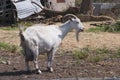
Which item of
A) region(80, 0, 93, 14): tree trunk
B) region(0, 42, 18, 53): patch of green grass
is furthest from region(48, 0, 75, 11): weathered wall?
region(0, 42, 18, 53): patch of green grass

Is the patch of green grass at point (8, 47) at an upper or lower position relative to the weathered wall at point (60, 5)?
upper

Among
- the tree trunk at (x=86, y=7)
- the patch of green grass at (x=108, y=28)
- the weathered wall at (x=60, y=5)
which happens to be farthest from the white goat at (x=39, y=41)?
the weathered wall at (x=60, y=5)

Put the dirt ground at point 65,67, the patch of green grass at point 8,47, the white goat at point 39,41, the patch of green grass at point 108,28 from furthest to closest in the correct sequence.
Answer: the patch of green grass at point 108,28 → the patch of green grass at point 8,47 → the dirt ground at point 65,67 → the white goat at point 39,41

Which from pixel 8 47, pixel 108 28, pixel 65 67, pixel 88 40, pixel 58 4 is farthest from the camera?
pixel 58 4

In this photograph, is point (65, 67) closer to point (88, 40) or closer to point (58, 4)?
point (88, 40)

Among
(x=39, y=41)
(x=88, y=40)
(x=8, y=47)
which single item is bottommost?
(x=88, y=40)

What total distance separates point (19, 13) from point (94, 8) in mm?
5270

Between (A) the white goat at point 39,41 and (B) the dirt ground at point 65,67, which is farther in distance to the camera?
(B) the dirt ground at point 65,67

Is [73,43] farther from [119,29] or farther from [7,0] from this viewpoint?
[7,0]

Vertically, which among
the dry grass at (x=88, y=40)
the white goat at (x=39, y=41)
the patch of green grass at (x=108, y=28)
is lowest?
the patch of green grass at (x=108, y=28)

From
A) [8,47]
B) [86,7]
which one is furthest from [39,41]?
[86,7]

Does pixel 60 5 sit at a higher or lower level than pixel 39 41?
lower

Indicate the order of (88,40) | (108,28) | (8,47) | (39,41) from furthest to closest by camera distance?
(108,28) → (88,40) → (8,47) → (39,41)

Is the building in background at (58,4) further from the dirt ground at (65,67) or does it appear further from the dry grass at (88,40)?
the dirt ground at (65,67)
